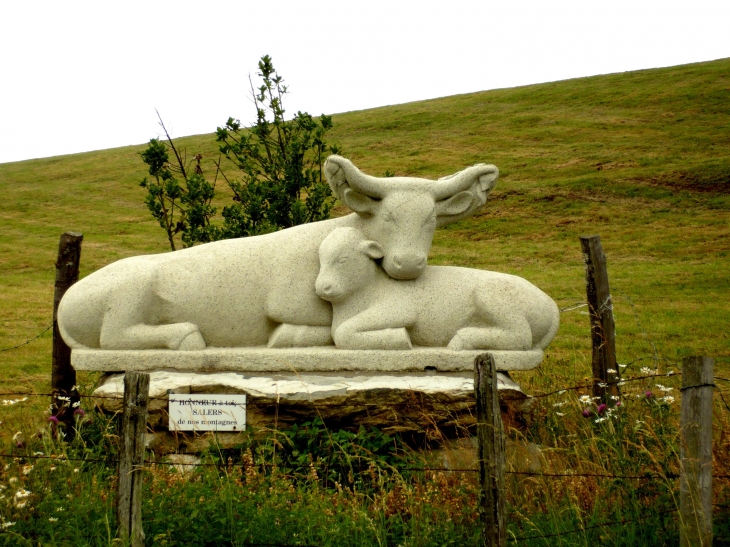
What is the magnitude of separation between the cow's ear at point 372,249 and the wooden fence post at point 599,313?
1.69 metres

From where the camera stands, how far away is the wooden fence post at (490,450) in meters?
3.57

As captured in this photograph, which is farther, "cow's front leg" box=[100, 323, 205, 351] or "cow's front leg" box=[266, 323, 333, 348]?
"cow's front leg" box=[266, 323, 333, 348]

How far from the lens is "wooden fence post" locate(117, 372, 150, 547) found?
12.1 feet

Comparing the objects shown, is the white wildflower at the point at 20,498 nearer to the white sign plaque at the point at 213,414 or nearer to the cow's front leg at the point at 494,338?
the white sign plaque at the point at 213,414

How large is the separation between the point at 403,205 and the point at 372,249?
15.0 inches

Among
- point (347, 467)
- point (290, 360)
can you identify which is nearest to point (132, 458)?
A: point (347, 467)

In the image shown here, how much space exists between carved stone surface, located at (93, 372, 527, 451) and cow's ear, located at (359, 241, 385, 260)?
866mm

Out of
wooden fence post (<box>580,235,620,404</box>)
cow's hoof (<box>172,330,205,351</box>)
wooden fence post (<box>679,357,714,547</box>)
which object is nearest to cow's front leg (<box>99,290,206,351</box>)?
cow's hoof (<box>172,330,205,351</box>)

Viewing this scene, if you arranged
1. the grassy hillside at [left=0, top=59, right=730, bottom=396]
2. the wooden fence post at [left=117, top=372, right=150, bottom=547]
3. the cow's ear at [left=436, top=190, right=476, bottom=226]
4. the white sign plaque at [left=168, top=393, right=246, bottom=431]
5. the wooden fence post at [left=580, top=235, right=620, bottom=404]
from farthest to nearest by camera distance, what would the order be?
1. the grassy hillside at [left=0, top=59, right=730, bottom=396]
2. the wooden fence post at [left=580, top=235, right=620, bottom=404]
3. the cow's ear at [left=436, top=190, right=476, bottom=226]
4. the white sign plaque at [left=168, top=393, right=246, bottom=431]
5. the wooden fence post at [left=117, top=372, right=150, bottom=547]

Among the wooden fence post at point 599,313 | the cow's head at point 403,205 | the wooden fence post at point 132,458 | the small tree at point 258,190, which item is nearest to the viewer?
the wooden fence post at point 132,458

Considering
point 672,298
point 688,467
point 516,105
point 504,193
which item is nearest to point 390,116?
point 516,105

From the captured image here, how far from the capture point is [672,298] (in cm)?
1330

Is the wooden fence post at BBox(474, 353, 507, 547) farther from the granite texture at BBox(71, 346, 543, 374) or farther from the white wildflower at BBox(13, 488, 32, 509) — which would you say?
the white wildflower at BBox(13, 488, 32, 509)

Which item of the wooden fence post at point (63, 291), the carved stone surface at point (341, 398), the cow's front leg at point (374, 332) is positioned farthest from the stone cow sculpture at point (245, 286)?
the wooden fence post at point (63, 291)
